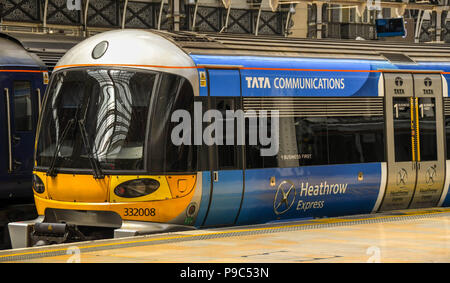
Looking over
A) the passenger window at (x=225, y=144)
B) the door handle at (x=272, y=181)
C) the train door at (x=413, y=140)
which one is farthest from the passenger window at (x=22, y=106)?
the train door at (x=413, y=140)

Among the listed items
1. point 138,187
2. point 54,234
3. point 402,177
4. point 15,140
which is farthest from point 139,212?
point 402,177

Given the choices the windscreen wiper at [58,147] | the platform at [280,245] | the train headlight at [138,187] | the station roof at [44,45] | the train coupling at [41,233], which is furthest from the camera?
the station roof at [44,45]

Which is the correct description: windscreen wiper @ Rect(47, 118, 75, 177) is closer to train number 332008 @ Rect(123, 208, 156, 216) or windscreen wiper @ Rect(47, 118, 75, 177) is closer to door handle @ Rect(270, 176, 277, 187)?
train number 332008 @ Rect(123, 208, 156, 216)

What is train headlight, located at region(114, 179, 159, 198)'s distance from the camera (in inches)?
531

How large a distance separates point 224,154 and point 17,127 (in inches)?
172

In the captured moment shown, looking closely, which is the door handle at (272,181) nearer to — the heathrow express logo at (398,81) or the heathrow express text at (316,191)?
the heathrow express text at (316,191)

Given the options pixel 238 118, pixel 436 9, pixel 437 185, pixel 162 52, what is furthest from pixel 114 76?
pixel 436 9

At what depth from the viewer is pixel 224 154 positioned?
14.1m

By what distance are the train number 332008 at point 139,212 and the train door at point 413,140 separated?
4237 millimetres

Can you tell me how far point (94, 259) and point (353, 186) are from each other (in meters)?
5.99

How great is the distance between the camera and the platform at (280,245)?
10648mm
